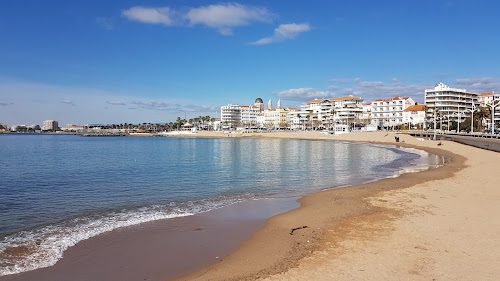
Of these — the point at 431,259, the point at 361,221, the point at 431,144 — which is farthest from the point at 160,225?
the point at 431,144

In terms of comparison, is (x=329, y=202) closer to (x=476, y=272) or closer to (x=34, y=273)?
(x=476, y=272)

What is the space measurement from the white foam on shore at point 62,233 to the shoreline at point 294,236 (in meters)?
3.87

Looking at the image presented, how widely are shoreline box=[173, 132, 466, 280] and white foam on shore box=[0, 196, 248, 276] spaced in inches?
152

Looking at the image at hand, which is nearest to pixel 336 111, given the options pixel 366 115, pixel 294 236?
pixel 366 115

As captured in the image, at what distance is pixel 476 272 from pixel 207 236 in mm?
7175

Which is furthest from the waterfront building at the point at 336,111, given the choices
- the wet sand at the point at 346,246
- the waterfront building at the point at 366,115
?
the wet sand at the point at 346,246

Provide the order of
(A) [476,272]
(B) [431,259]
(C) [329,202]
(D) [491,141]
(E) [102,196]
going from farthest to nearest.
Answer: (D) [491,141]
(E) [102,196]
(C) [329,202]
(B) [431,259]
(A) [476,272]

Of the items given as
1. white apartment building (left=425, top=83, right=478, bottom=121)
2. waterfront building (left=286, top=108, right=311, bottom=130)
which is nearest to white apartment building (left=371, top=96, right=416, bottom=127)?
white apartment building (left=425, top=83, right=478, bottom=121)

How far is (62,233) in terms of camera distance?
10.5 metres

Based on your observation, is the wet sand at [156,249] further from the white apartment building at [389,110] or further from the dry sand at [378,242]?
the white apartment building at [389,110]

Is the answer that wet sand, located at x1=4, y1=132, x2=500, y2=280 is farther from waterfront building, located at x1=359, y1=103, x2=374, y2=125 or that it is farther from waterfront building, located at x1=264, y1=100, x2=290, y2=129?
waterfront building, located at x1=264, y1=100, x2=290, y2=129

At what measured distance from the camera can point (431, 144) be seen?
5981 cm

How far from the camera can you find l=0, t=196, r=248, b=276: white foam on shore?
8250 millimetres

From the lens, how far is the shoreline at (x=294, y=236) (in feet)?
24.5
